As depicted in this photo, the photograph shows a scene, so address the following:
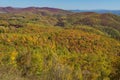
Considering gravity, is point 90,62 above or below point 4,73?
below

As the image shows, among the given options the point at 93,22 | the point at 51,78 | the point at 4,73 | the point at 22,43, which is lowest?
the point at 93,22

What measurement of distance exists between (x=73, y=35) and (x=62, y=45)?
11.5 metres

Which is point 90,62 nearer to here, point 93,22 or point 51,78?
point 51,78

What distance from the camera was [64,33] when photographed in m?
97.1

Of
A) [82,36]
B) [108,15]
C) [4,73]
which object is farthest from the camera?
[108,15]

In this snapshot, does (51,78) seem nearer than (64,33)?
Yes

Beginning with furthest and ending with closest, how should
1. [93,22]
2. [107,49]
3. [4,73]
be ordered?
[93,22] → [107,49] → [4,73]

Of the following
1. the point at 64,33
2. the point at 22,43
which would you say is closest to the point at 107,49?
the point at 64,33

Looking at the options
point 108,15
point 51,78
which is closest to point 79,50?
point 51,78

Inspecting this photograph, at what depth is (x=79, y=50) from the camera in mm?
79188

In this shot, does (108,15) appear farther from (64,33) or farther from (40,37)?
(40,37)

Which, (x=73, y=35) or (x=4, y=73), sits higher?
(x=4, y=73)

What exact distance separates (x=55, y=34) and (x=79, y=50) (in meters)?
18.4

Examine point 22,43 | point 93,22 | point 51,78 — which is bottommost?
point 93,22
